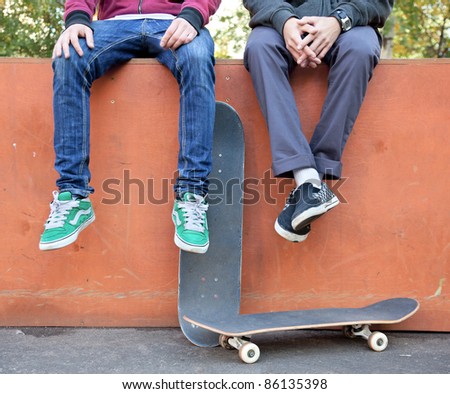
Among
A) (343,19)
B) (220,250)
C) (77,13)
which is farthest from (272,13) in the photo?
(220,250)

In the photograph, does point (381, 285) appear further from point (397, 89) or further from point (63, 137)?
point (63, 137)

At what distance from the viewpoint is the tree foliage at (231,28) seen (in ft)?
13.4

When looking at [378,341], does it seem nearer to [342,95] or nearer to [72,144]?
[342,95]

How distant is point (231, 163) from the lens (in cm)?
238

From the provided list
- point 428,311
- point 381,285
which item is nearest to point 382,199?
point 381,285

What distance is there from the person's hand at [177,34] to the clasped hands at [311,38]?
39cm

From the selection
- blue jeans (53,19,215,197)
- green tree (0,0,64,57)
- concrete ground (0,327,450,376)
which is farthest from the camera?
green tree (0,0,64,57)

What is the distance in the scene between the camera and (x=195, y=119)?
2.16 meters

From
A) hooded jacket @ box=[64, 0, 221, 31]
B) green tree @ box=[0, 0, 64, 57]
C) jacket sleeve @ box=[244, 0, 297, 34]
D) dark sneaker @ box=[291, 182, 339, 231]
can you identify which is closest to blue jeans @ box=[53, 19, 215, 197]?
hooded jacket @ box=[64, 0, 221, 31]

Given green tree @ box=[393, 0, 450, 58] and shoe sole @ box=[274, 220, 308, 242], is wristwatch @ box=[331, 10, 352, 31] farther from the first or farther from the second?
green tree @ box=[393, 0, 450, 58]

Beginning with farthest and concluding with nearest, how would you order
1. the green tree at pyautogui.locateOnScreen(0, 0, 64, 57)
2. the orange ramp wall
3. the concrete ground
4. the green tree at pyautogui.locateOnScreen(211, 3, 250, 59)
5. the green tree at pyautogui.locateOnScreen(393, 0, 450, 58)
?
the green tree at pyautogui.locateOnScreen(211, 3, 250, 59) → the green tree at pyautogui.locateOnScreen(393, 0, 450, 58) → the green tree at pyautogui.locateOnScreen(0, 0, 64, 57) → the orange ramp wall → the concrete ground

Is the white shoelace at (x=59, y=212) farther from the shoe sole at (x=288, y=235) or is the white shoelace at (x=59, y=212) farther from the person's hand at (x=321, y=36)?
the person's hand at (x=321, y=36)

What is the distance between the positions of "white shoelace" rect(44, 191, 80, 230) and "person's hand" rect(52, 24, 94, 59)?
1.89 ft

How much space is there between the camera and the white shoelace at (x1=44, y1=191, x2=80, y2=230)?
2031mm
